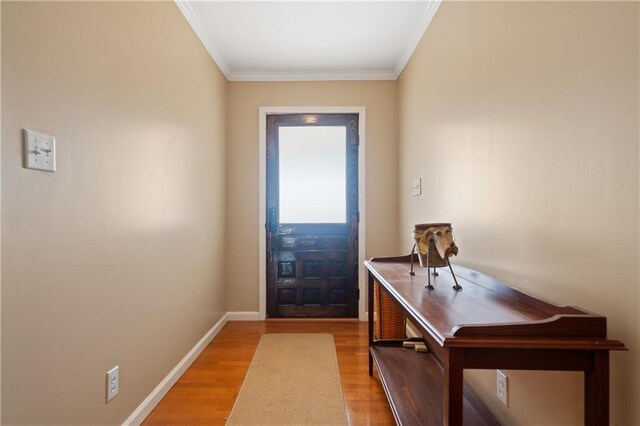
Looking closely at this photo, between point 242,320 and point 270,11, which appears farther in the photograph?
point 242,320

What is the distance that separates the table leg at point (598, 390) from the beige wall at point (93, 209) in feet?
5.38

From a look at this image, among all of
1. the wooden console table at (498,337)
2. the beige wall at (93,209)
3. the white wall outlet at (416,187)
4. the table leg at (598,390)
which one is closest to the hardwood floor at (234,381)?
the beige wall at (93,209)

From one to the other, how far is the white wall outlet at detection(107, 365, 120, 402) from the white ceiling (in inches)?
87.4

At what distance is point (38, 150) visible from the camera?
1.05 m


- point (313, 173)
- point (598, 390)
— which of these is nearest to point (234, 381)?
point (598, 390)

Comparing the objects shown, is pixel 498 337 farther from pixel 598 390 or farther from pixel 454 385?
pixel 598 390

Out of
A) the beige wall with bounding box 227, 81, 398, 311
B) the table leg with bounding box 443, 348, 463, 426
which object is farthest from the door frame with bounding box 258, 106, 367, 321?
the table leg with bounding box 443, 348, 463, 426

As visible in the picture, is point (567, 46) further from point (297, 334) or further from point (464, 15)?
point (297, 334)

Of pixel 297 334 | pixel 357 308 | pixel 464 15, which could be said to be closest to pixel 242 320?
pixel 297 334

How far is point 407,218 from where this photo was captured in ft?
9.84

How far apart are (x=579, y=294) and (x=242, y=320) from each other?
117 inches

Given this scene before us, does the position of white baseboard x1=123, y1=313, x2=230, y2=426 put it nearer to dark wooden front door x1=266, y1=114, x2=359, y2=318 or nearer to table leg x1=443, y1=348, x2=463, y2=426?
dark wooden front door x1=266, y1=114, x2=359, y2=318

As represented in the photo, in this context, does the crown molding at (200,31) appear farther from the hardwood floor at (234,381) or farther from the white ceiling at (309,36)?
the hardwood floor at (234,381)

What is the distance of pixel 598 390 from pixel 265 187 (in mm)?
2926
